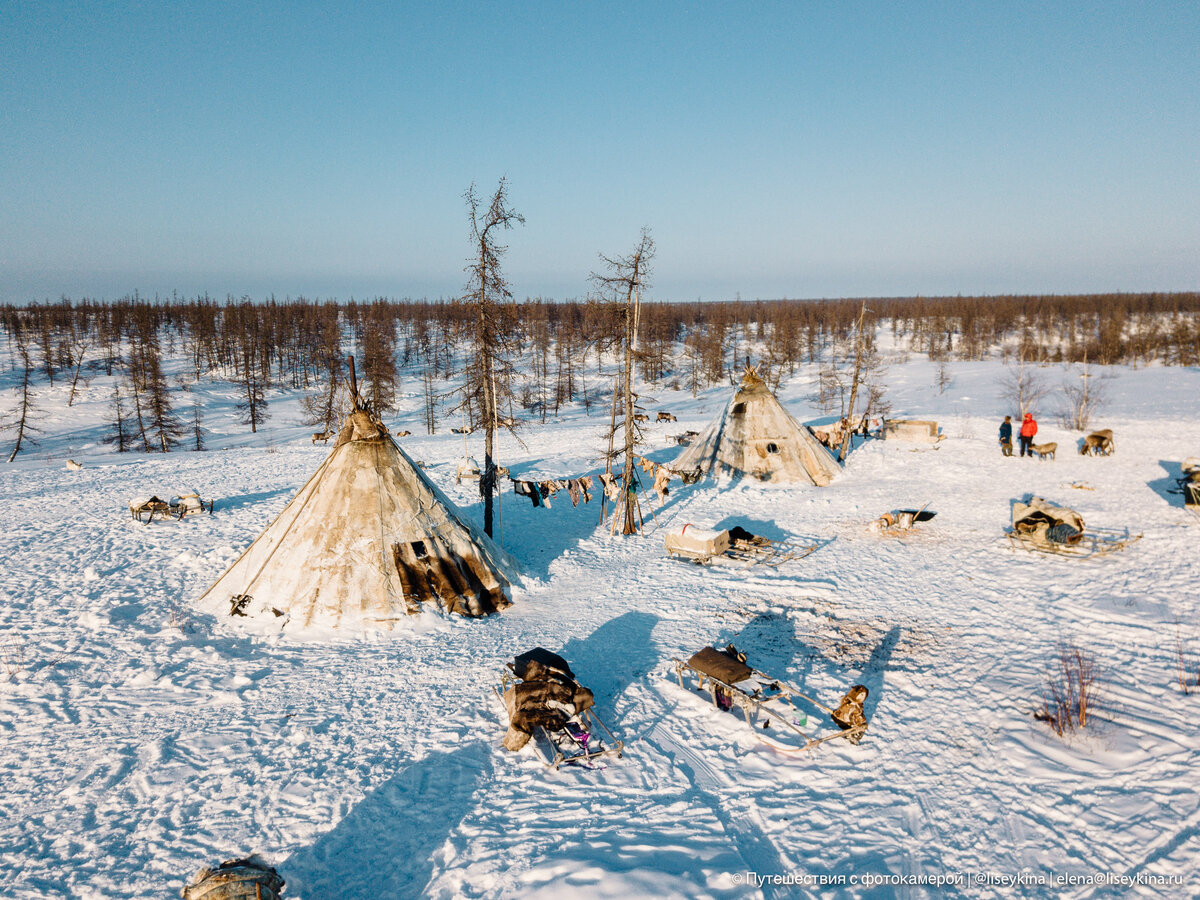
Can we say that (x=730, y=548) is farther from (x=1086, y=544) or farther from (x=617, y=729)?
(x=1086, y=544)

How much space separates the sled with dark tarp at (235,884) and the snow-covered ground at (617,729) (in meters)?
0.68

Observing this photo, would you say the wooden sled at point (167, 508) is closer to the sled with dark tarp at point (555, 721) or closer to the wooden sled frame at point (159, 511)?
the wooden sled frame at point (159, 511)

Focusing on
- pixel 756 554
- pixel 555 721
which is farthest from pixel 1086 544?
pixel 555 721

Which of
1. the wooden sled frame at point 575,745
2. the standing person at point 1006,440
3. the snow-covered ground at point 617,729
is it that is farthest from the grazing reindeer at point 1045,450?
the wooden sled frame at point 575,745

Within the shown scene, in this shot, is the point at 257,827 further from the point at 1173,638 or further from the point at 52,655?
the point at 1173,638

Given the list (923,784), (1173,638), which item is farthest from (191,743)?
(1173,638)

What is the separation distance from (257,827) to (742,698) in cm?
690

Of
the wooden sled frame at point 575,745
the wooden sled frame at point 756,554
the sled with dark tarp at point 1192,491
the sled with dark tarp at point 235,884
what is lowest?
the wooden sled frame at point 575,745

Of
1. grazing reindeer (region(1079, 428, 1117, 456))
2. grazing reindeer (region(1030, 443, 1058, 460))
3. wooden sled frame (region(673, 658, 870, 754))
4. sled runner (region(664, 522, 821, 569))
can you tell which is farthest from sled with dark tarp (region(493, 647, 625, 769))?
grazing reindeer (region(1079, 428, 1117, 456))

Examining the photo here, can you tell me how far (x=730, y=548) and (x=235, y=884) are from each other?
14.0 meters

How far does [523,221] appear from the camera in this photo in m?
16.2

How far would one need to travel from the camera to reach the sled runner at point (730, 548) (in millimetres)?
16703

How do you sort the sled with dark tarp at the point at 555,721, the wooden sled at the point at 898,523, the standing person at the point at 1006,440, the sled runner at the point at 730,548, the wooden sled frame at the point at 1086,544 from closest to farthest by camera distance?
the sled with dark tarp at the point at 555,721
the wooden sled frame at the point at 1086,544
the sled runner at the point at 730,548
the wooden sled at the point at 898,523
the standing person at the point at 1006,440

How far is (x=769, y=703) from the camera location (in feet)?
32.3
